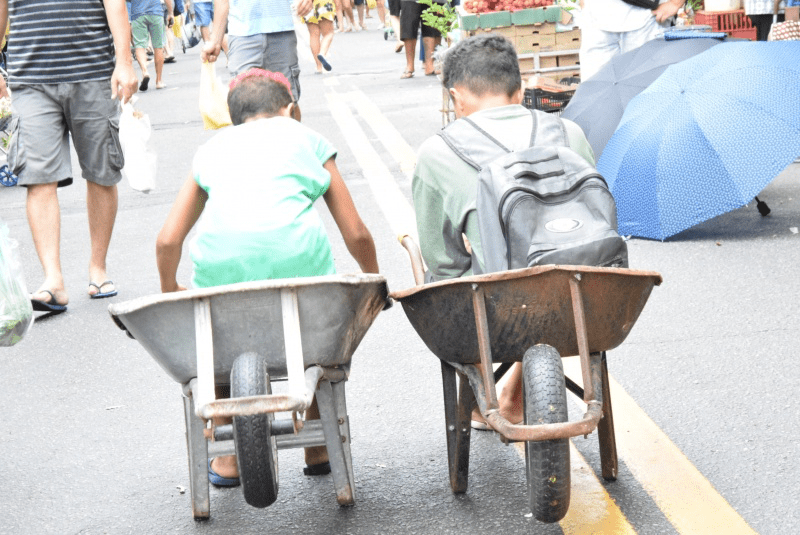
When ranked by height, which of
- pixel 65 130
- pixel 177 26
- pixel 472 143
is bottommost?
pixel 177 26

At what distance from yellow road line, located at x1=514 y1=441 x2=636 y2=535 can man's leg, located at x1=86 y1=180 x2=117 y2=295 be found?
144 inches

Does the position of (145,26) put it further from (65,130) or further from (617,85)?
(617,85)

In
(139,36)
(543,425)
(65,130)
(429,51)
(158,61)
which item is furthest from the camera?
(158,61)

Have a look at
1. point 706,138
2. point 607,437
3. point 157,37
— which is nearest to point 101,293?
point 706,138

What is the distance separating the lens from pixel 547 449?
9.67 ft

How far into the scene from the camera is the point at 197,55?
26.0 m

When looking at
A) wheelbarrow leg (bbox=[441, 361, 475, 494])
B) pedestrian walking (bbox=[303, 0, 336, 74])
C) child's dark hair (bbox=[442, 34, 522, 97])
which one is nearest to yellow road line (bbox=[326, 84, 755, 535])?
wheelbarrow leg (bbox=[441, 361, 475, 494])

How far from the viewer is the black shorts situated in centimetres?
1620

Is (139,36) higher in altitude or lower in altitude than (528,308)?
lower

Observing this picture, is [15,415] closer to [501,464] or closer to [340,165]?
[501,464]

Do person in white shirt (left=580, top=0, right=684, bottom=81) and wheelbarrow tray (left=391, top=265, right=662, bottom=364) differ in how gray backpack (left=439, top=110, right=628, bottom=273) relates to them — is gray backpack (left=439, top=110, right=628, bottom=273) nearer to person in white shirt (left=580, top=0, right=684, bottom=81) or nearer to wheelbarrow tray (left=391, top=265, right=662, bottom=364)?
wheelbarrow tray (left=391, top=265, right=662, bottom=364)

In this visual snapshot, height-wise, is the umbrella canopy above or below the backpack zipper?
below

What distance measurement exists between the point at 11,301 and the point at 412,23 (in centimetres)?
1224

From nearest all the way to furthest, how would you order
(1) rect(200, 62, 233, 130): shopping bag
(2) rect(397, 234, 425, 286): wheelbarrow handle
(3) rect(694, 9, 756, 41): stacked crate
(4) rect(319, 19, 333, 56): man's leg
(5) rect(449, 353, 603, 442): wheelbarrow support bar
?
(5) rect(449, 353, 603, 442): wheelbarrow support bar → (2) rect(397, 234, 425, 286): wheelbarrow handle → (1) rect(200, 62, 233, 130): shopping bag → (3) rect(694, 9, 756, 41): stacked crate → (4) rect(319, 19, 333, 56): man's leg
